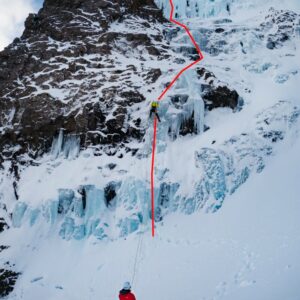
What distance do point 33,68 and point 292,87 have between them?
785 inches

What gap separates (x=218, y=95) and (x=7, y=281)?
58.9 feet

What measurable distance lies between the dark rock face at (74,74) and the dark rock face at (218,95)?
4.08m

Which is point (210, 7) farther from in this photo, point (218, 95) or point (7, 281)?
point (7, 281)

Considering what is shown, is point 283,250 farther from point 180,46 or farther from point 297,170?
point 180,46

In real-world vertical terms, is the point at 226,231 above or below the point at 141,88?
below

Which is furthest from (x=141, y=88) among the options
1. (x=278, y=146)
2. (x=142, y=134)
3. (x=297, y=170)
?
(x=297, y=170)

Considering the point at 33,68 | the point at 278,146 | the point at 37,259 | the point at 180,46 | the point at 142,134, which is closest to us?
the point at 37,259

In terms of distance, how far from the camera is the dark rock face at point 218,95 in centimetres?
2511

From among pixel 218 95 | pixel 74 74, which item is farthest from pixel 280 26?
pixel 74 74

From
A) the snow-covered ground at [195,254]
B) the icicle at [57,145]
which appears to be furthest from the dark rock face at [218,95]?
the icicle at [57,145]

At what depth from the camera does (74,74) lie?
88.8 ft

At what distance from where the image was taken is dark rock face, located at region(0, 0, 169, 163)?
2367 cm

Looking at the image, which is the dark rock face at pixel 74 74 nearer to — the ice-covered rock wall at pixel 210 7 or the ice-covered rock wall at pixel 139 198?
the ice-covered rock wall at pixel 210 7

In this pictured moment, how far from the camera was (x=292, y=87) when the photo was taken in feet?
82.2
